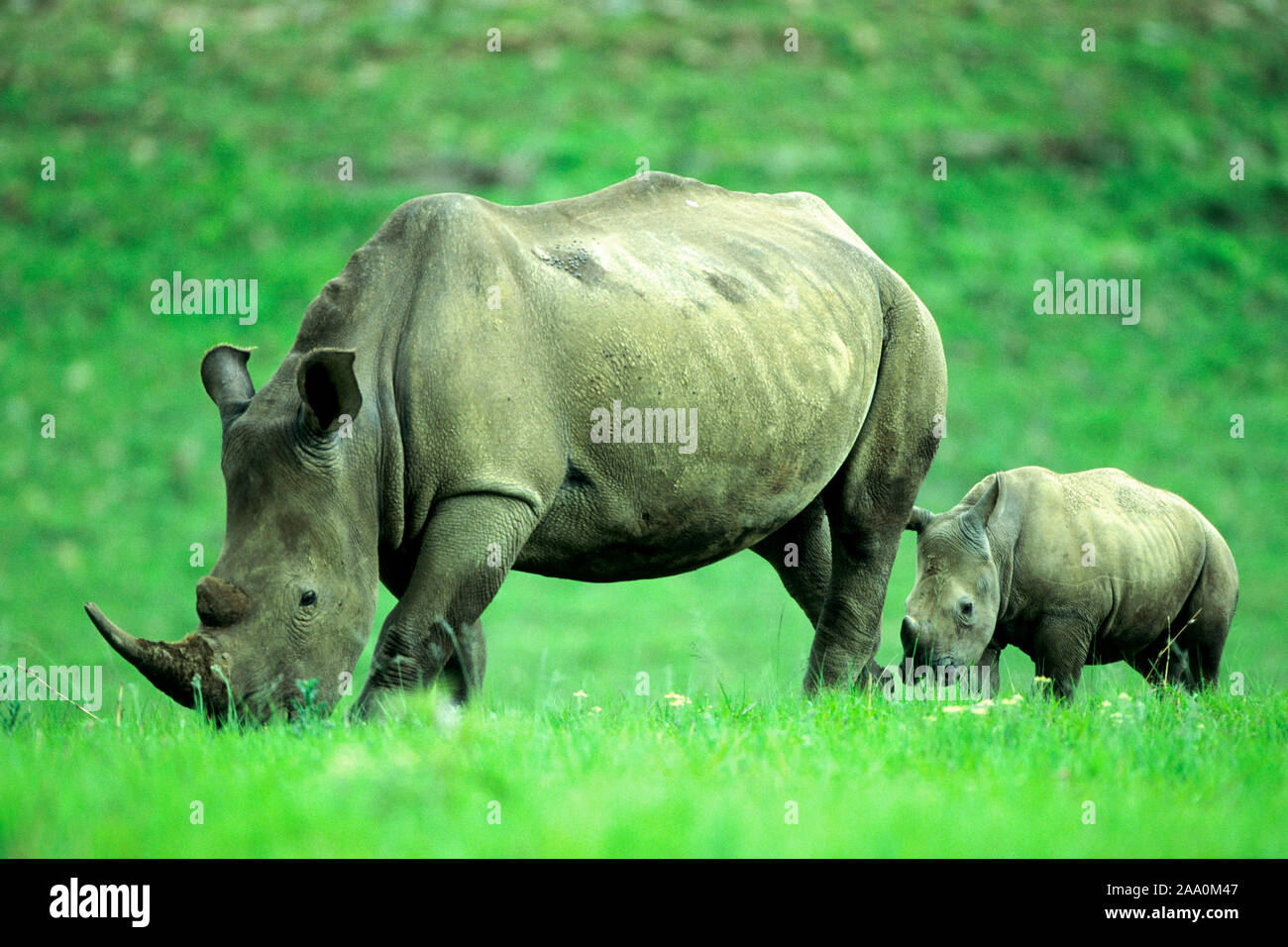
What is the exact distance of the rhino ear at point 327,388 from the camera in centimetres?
495

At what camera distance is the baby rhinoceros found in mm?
6902

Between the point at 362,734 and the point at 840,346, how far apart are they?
277 centimetres

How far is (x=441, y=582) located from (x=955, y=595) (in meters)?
2.69

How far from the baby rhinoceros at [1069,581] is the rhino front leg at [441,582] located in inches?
91.3

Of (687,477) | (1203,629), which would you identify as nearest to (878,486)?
(687,477)

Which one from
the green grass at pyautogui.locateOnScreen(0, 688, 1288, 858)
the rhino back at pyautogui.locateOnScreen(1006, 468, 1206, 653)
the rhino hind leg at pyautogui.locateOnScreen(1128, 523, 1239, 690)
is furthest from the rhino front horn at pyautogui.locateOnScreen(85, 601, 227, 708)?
the rhino hind leg at pyautogui.locateOnScreen(1128, 523, 1239, 690)

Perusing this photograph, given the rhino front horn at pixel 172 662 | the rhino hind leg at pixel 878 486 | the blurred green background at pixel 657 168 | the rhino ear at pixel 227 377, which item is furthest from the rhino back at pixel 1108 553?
the blurred green background at pixel 657 168

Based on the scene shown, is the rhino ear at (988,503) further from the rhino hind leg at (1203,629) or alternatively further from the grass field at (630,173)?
the grass field at (630,173)

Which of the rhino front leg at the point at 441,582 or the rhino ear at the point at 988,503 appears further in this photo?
the rhino ear at the point at 988,503

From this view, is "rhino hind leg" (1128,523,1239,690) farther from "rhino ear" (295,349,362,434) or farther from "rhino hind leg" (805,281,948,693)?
"rhino ear" (295,349,362,434)

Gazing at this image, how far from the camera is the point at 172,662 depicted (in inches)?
192
